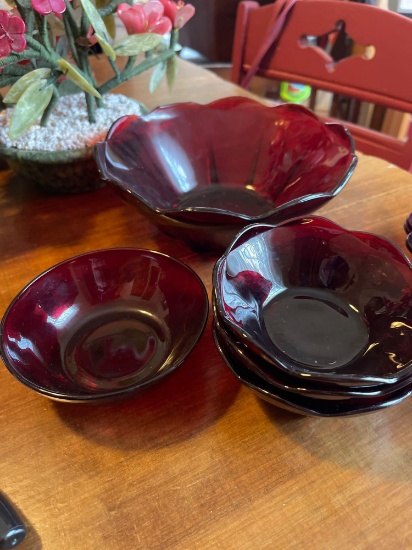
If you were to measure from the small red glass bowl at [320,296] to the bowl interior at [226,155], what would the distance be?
11 cm

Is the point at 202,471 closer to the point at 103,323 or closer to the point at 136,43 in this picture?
the point at 103,323

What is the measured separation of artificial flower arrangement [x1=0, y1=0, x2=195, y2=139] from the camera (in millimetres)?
561

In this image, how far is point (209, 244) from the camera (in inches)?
23.3

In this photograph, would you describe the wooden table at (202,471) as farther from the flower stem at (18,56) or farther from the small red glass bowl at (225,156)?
the flower stem at (18,56)

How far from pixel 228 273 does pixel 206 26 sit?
2.12 metres

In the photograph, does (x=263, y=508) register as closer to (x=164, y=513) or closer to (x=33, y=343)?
(x=164, y=513)

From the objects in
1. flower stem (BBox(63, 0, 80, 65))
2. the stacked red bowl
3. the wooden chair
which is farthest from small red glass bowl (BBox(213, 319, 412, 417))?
the wooden chair

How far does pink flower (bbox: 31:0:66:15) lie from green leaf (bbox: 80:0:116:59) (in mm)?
38

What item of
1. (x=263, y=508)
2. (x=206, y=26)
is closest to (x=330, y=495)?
(x=263, y=508)

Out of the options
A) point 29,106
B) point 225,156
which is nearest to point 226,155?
point 225,156

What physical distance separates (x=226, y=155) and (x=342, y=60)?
45cm

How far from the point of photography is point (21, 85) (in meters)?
0.59

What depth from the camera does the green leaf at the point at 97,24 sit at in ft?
1.89

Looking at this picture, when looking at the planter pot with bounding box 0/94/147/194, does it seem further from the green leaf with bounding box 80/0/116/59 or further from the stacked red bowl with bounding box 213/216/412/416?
the stacked red bowl with bounding box 213/216/412/416
